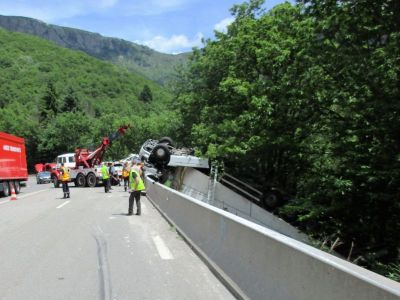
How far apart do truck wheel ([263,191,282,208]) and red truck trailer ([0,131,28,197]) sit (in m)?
13.0

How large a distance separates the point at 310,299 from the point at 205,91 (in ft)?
106

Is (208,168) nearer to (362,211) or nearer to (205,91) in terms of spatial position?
(205,91)

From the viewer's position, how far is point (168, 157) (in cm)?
2839

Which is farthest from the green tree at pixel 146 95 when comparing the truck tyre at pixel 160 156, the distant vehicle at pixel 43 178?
the truck tyre at pixel 160 156

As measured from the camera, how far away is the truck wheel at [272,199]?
82.0 feet

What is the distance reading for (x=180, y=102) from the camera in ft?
137

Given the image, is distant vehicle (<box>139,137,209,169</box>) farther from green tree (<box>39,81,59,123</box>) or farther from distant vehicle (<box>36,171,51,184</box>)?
green tree (<box>39,81,59,123</box>)

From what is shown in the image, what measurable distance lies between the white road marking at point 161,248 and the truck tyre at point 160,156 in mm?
17685

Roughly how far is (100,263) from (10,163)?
21.7 meters

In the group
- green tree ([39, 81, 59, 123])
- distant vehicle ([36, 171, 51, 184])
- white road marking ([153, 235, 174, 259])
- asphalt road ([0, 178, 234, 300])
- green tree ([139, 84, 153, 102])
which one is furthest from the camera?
green tree ([139, 84, 153, 102])

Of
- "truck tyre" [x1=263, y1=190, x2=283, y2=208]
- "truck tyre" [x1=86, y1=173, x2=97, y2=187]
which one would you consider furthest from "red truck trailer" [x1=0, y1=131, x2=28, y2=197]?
"truck tyre" [x1=263, y1=190, x2=283, y2=208]

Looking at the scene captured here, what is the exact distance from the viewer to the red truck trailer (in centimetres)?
2636

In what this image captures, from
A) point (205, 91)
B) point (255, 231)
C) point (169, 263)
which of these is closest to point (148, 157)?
point (205, 91)

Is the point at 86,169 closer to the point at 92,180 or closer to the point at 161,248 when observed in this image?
the point at 92,180
